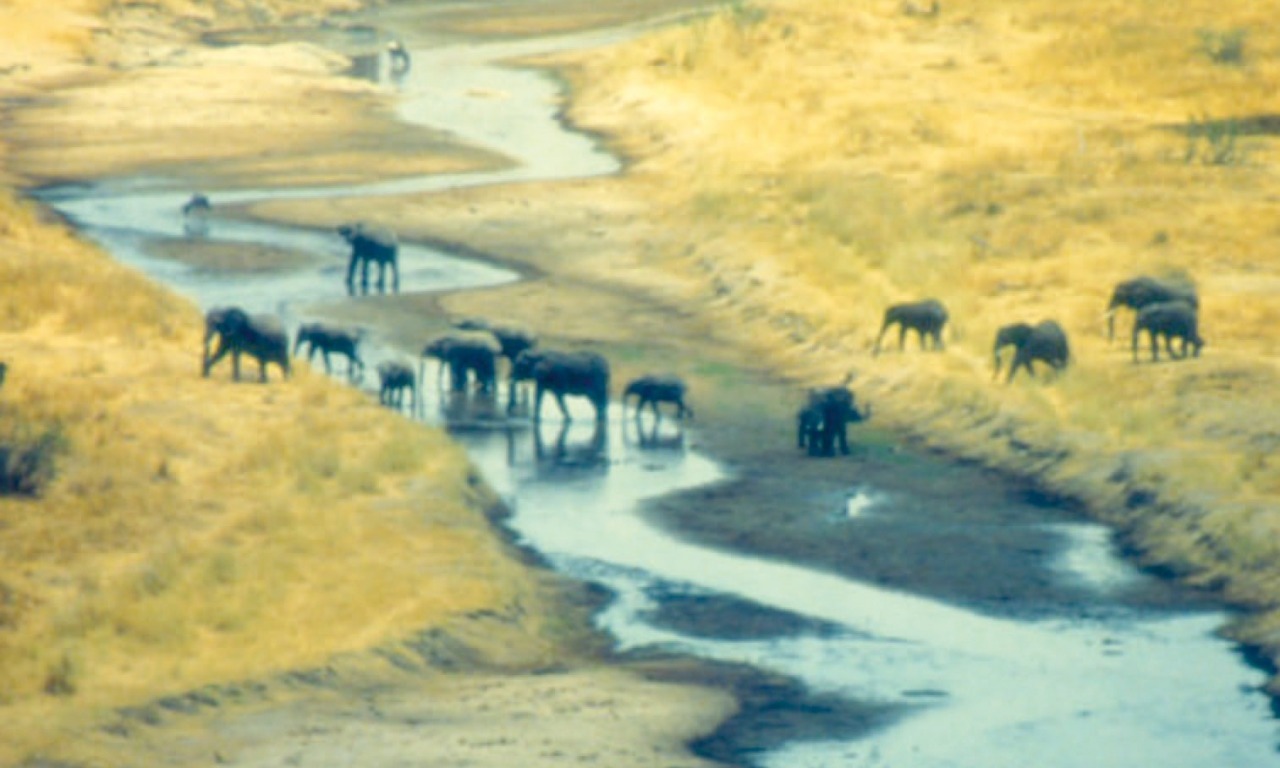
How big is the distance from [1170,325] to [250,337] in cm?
1232

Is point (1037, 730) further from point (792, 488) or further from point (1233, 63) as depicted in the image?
point (1233, 63)

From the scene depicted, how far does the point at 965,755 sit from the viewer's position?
20828 millimetres

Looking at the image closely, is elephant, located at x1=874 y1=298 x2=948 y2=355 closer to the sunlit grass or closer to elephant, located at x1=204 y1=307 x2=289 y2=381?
the sunlit grass

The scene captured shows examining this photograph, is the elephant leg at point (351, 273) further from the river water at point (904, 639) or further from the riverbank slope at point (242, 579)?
the river water at point (904, 639)

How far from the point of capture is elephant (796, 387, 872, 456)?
32969 mm

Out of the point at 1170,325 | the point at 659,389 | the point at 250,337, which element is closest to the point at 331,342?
the point at 250,337

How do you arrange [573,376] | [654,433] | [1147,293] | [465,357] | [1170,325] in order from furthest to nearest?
[1147,293] < [465,357] < [1170,325] < [573,376] < [654,433]

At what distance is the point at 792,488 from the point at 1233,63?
38.3m

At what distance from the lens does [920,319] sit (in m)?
38.3

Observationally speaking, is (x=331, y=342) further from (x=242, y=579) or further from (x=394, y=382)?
(x=242, y=579)

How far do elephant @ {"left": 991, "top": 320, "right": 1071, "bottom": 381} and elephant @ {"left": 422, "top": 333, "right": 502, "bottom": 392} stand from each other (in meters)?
7.07

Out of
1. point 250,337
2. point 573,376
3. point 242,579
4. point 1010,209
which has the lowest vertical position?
point 242,579

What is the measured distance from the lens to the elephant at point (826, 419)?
32969 mm

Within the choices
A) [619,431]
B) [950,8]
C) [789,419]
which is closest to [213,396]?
[619,431]
